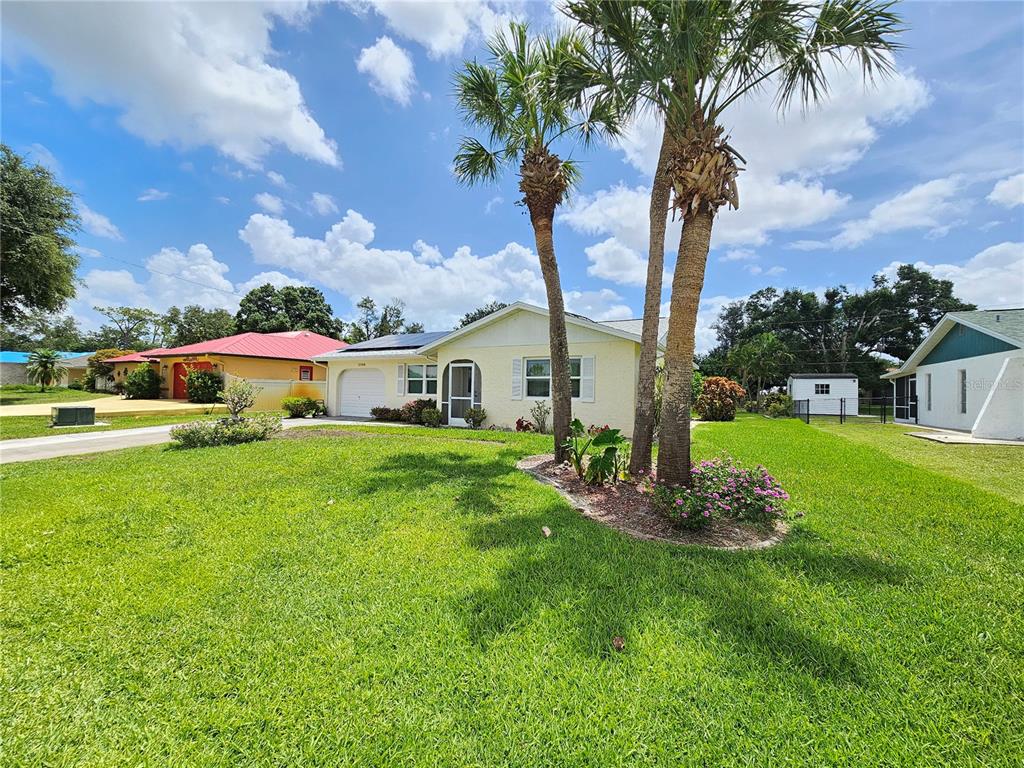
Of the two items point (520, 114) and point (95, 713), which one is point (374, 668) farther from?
point (520, 114)

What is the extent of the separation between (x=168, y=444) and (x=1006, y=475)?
18837 millimetres

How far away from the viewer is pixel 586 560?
3938 mm

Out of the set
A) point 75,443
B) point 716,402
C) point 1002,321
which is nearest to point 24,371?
point 75,443

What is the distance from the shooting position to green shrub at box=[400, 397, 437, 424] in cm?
1708

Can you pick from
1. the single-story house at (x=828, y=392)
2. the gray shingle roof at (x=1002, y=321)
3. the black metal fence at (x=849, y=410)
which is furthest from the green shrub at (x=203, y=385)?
the single-story house at (x=828, y=392)

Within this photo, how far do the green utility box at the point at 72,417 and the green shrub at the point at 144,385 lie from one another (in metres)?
12.2

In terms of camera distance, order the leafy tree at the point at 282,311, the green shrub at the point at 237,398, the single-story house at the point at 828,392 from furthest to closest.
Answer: the leafy tree at the point at 282,311 < the single-story house at the point at 828,392 < the green shrub at the point at 237,398

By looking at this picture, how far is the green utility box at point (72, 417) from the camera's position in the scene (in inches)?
543

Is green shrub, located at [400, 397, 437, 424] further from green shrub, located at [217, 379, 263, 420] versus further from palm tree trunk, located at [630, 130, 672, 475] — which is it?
palm tree trunk, located at [630, 130, 672, 475]

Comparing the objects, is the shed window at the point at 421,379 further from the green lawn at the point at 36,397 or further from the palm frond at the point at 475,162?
the green lawn at the point at 36,397

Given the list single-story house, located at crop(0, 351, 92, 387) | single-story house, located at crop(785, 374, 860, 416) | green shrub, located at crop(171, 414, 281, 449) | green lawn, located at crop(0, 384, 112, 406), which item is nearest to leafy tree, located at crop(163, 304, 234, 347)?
single-story house, located at crop(0, 351, 92, 387)

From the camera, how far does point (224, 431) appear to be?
1023 cm

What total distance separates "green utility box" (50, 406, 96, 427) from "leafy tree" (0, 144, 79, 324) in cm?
900

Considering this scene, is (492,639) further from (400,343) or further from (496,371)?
(400,343)
